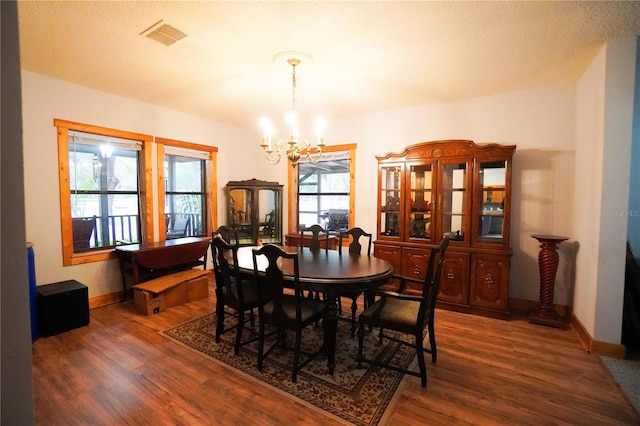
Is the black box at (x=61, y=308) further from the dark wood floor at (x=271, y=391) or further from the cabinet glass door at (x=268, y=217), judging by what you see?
the cabinet glass door at (x=268, y=217)

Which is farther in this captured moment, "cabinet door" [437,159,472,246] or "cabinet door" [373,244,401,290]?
"cabinet door" [373,244,401,290]

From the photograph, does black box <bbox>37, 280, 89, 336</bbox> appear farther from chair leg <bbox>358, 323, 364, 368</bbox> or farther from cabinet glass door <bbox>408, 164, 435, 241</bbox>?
cabinet glass door <bbox>408, 164, 435, 241</bbox>

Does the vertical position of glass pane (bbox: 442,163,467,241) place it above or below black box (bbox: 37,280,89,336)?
above

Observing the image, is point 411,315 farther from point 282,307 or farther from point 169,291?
point 169,291

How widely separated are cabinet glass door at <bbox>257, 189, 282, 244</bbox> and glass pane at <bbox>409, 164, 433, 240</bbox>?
2.46m

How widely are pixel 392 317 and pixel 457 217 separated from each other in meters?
2.02

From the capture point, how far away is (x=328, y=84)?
10.9 ft

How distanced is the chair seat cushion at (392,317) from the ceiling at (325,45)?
2.15 metres

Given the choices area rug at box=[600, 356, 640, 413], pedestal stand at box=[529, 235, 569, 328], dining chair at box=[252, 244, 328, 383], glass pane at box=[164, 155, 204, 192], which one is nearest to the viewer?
area rug at box=[600, 356, 640, 413]

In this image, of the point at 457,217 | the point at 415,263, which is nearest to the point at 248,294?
the point at 415,263

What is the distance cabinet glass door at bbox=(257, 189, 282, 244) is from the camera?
16.9ft

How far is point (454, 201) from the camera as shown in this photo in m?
3.66

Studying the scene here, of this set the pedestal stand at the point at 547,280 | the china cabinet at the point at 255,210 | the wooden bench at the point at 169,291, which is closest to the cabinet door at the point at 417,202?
the pedestal stand at the point at 547,280

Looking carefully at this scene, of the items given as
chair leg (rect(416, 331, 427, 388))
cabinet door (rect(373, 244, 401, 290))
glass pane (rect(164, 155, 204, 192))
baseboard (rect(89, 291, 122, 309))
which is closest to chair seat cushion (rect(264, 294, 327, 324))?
chair leg (rect(416, 331, 427, 388))
